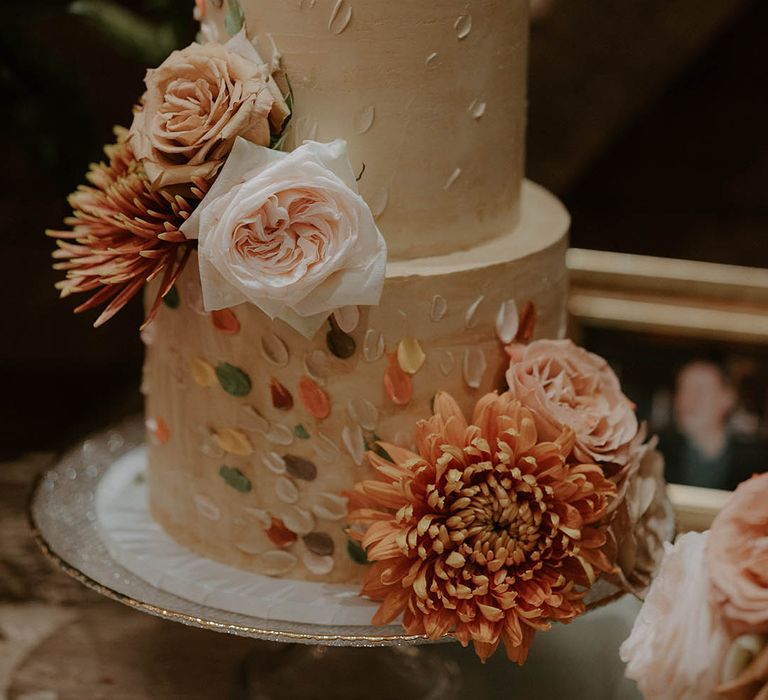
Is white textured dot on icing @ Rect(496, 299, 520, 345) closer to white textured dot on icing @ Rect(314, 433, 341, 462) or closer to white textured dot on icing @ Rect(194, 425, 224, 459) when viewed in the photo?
white textured dot on icing @ Rect(314, 433, 341, 462)

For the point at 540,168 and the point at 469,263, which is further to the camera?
the point at 540,168

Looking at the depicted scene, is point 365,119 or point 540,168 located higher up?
point 365,119

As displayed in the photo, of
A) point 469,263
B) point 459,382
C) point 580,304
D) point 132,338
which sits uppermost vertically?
point 469,263

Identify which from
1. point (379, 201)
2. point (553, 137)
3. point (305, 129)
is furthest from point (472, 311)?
point (553, 137)

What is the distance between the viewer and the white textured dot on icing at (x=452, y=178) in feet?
3.47

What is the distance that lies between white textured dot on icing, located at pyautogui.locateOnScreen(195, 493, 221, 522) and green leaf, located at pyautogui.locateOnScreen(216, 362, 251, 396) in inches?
5.9

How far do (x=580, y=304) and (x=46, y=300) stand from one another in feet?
3.32

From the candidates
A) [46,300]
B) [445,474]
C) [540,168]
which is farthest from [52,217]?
[445,474]

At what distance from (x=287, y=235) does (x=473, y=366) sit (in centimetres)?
25

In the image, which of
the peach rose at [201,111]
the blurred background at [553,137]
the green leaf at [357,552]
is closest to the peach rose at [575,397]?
the green leaf at [357,552]

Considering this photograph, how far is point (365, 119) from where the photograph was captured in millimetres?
1021

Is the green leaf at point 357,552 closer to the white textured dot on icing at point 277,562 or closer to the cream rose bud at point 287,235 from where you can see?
the white textured dot on icing at point 277,562

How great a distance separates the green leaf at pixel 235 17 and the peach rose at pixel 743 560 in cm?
64

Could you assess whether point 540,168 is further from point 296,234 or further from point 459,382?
point 296,234
